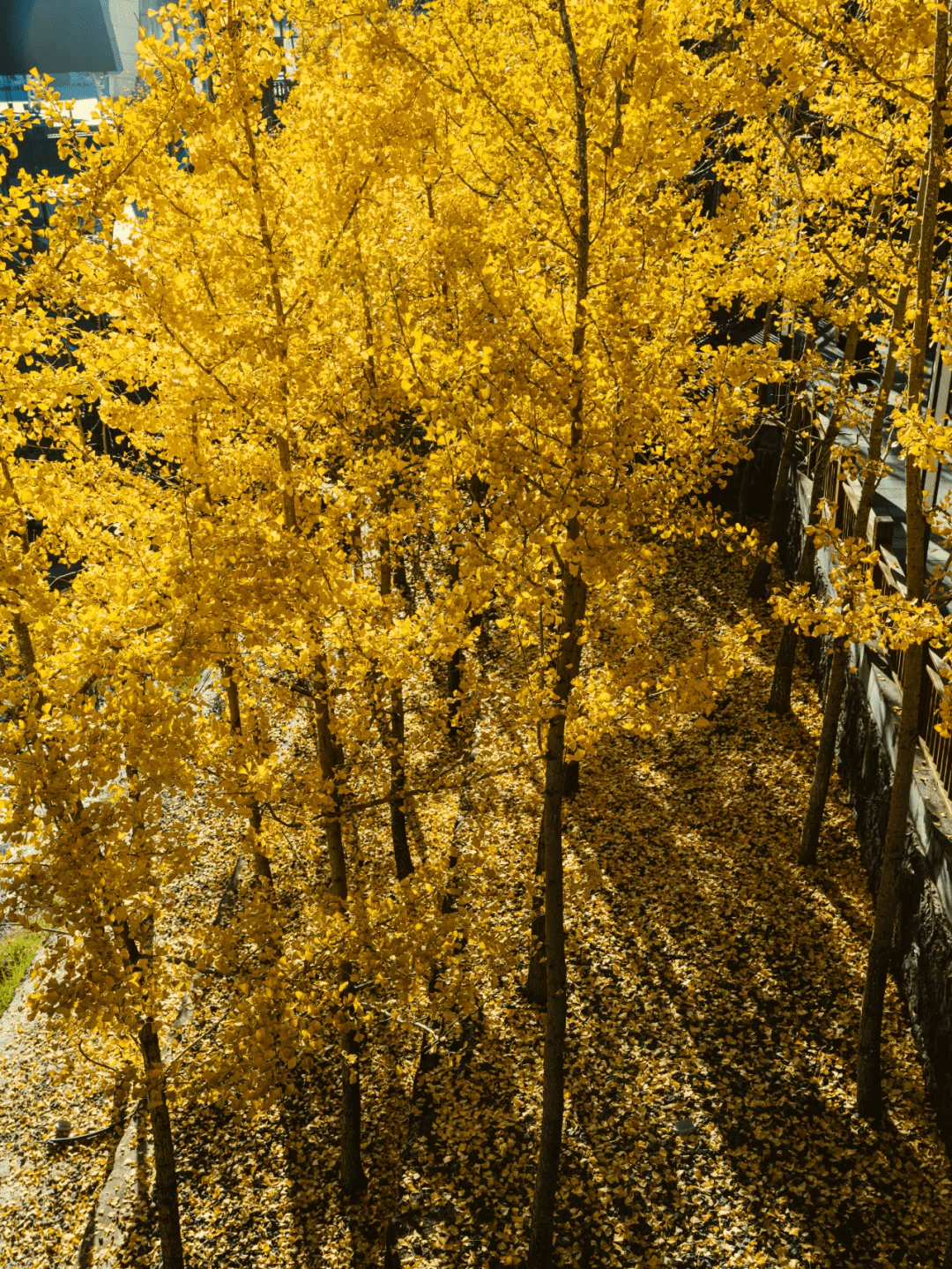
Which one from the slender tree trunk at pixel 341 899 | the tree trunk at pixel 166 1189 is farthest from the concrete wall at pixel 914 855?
the tree trunk at pixel 166 1189

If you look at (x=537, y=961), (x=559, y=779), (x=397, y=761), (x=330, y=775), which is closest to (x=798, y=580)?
(x=537, y=961)

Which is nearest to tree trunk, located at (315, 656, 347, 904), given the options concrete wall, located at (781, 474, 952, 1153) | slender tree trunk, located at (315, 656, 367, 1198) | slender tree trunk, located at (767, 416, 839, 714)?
slender tree trunk, located at (315, 656, 367, 1198)

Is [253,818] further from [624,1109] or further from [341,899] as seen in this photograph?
[624,1109]

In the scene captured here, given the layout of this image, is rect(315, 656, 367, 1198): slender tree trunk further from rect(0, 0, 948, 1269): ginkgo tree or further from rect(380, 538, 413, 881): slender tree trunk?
rect(380, 538, 413, 881): slender tree trunk

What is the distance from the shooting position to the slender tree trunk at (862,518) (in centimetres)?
639

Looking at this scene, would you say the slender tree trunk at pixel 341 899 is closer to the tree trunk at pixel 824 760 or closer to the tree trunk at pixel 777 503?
the tree trunk at pixel 824 760

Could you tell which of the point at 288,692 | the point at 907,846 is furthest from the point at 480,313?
the point at 907,846

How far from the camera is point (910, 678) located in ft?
19.6

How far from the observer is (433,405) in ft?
15.2

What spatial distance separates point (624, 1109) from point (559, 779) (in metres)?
3.33

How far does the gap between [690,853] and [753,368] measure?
5.90 m

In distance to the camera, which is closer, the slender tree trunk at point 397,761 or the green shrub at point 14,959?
the slender tree trunk at point 397,761

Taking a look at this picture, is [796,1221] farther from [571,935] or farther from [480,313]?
[480,313]

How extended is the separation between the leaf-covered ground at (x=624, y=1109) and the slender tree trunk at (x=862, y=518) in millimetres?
578
